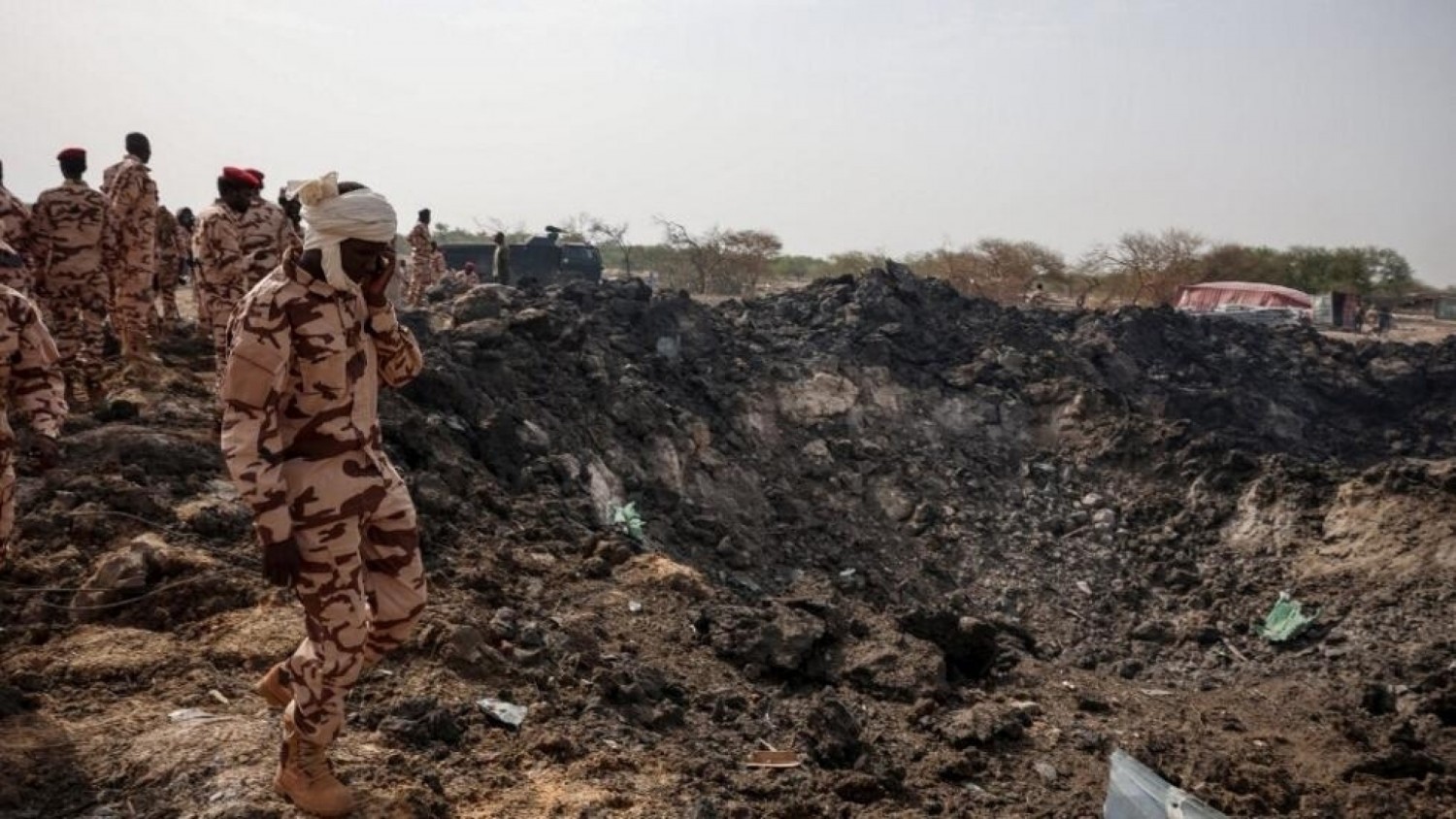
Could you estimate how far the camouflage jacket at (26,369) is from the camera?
306 centimetres

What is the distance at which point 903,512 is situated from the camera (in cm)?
984

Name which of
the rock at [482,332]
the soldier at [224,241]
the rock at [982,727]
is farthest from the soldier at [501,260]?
the rock at [982,727]

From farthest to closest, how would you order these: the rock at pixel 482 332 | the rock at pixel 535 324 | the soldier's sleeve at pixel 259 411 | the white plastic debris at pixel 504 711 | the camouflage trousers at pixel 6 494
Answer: the rock at pixel 535 324 → the rock at pixel 482 332 → the white plastic debris at pixel 504 711 → the camouflage trousers at pixel 6 494 → the soldier's sleeve at pixel 259 411

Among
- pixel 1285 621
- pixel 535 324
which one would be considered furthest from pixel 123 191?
pixel 1285 621

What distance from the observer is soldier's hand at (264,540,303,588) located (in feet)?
7.75

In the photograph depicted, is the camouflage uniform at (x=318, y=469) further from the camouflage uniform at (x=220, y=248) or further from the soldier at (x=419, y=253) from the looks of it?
the soldier at (x=419, y=253)

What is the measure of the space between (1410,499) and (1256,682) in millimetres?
2472

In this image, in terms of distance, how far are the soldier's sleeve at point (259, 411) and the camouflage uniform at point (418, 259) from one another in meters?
11.8

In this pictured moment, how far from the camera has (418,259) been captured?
560 inches

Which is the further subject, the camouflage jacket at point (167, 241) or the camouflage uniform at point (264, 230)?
the camouflage jacket at point (167, 241)

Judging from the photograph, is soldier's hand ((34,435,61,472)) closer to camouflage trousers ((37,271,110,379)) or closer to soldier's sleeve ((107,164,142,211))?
camouflage trousers ((37,271,110,379))

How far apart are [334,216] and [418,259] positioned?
12393mm

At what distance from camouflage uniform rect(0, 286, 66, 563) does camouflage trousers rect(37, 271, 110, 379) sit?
407 centimetres

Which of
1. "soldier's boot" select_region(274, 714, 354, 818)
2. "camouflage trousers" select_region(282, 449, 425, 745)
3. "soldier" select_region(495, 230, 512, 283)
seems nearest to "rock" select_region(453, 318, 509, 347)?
"soldier" select_region(495, 230, 512, 283)
